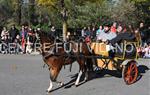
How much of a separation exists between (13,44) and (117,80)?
1142 centimetres

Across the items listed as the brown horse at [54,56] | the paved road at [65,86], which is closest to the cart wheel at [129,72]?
the paved road at [65,86]

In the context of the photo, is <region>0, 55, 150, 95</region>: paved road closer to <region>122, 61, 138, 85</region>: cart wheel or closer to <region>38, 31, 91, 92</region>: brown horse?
<region>122, 61, 138, 85</region>: cart wheel

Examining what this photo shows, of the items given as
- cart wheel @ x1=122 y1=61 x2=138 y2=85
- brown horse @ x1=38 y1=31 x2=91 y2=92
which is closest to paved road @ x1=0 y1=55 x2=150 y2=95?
cart wheel @ x1=122 y1=61 x2=138 y2=85

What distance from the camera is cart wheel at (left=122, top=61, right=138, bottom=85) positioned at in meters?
14.0

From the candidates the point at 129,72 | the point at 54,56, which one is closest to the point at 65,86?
Result: the point at 54,56

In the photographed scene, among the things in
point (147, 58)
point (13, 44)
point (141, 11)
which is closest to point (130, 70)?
point (147, 58)

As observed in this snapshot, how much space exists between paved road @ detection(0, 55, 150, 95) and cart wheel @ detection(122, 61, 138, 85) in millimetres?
177

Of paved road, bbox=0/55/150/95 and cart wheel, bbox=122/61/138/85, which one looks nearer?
paved road, bbox=0/55/150/95

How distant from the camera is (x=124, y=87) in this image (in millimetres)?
13617

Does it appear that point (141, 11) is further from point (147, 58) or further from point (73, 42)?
point (73, 42)

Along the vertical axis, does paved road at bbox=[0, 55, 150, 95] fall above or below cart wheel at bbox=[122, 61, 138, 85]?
below

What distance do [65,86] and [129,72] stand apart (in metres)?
2.00

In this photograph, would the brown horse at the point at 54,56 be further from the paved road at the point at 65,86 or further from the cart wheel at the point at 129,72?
the cart wheel at the point at 129,72

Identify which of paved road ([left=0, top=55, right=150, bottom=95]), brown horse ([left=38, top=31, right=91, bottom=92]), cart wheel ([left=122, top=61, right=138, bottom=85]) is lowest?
paved road ([left=0, top=55, right=150, bottom=95])
